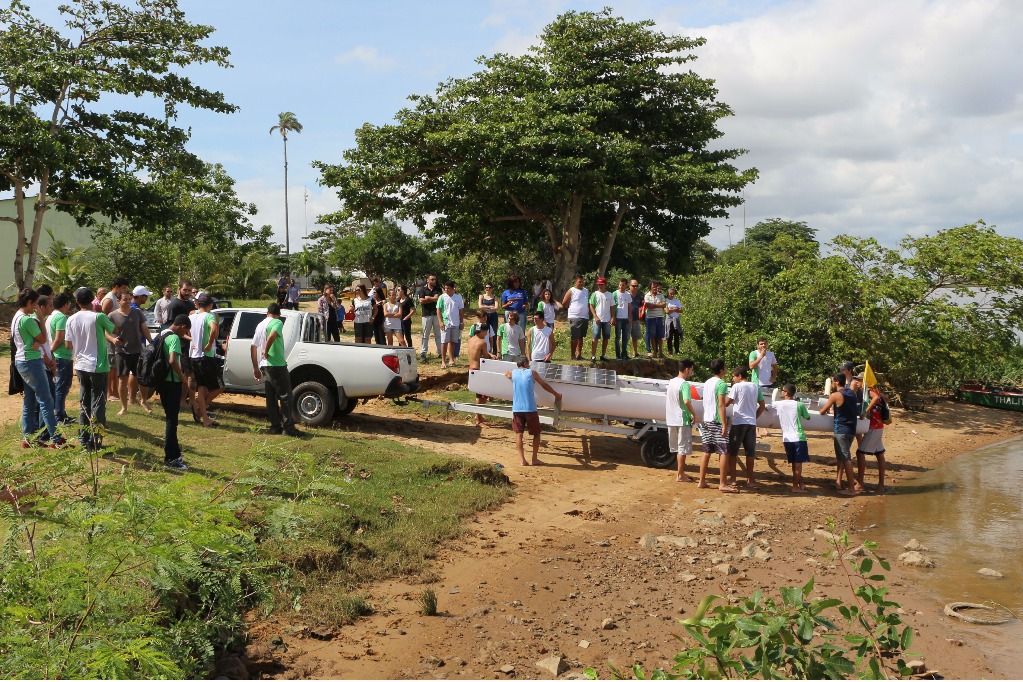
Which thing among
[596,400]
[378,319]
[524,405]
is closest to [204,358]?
[524,405]

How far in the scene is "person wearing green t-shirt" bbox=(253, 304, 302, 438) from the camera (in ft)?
38.7

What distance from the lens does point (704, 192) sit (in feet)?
92.8

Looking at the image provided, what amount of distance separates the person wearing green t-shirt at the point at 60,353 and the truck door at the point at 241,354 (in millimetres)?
3743

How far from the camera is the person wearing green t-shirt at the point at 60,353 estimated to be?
9.73 meters

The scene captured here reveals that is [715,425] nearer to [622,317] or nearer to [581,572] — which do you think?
[581,572]

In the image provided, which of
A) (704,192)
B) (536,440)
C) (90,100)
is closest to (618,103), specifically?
(704,192)

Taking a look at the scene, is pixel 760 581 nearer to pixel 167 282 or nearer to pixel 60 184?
pixel 60 184

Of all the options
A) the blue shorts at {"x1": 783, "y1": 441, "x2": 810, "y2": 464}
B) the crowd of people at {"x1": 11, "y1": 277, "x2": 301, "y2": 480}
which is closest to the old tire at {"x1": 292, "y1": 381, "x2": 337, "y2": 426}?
the crowd of people at {"x1": 11, "y1": 277, "x2": 301, "y2": 480}

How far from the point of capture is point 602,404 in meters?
13.9

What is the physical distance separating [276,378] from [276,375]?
4 centimetres

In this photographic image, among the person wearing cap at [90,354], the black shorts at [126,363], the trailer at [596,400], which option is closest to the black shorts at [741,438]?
the trailer at [596,400]

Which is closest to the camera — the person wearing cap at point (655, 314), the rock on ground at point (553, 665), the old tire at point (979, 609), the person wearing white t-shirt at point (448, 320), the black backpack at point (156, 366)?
the rock on ground at point (553, 665)

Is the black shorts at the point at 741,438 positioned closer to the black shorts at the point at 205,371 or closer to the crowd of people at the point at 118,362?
the crowd of people at the point at 118,362

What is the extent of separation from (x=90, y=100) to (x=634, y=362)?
579 inches
